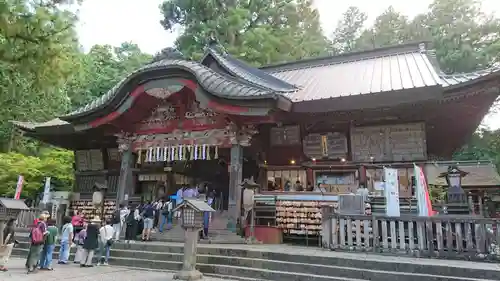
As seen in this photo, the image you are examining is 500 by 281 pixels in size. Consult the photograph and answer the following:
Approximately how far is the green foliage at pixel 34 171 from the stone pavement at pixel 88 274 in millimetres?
12029

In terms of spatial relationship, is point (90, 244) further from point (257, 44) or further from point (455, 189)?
point (257, 44)

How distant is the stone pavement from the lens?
26.0 ft

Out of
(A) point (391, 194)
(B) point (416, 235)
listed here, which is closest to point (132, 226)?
(A) point (391, 194)

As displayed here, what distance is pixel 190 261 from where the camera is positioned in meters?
7.94

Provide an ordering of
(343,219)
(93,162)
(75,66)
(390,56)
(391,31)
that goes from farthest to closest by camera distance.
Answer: (391,31)
(93,162)
(390,56)
(343,219)
(75,66)

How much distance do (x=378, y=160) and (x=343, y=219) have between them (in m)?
4.05

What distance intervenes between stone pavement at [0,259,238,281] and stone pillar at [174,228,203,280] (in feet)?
0.85

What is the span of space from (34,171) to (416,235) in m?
19.7

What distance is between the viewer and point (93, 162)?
18.6 meters

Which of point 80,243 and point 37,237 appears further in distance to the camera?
point 80,243

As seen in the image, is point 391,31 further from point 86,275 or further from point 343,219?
point 86,275

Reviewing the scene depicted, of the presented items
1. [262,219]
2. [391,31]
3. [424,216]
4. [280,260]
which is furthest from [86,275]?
[391,31]

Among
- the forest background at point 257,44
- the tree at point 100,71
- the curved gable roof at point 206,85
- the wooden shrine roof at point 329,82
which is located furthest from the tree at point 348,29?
the curved gable roof at point 206,85

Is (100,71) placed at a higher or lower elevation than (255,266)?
higher
